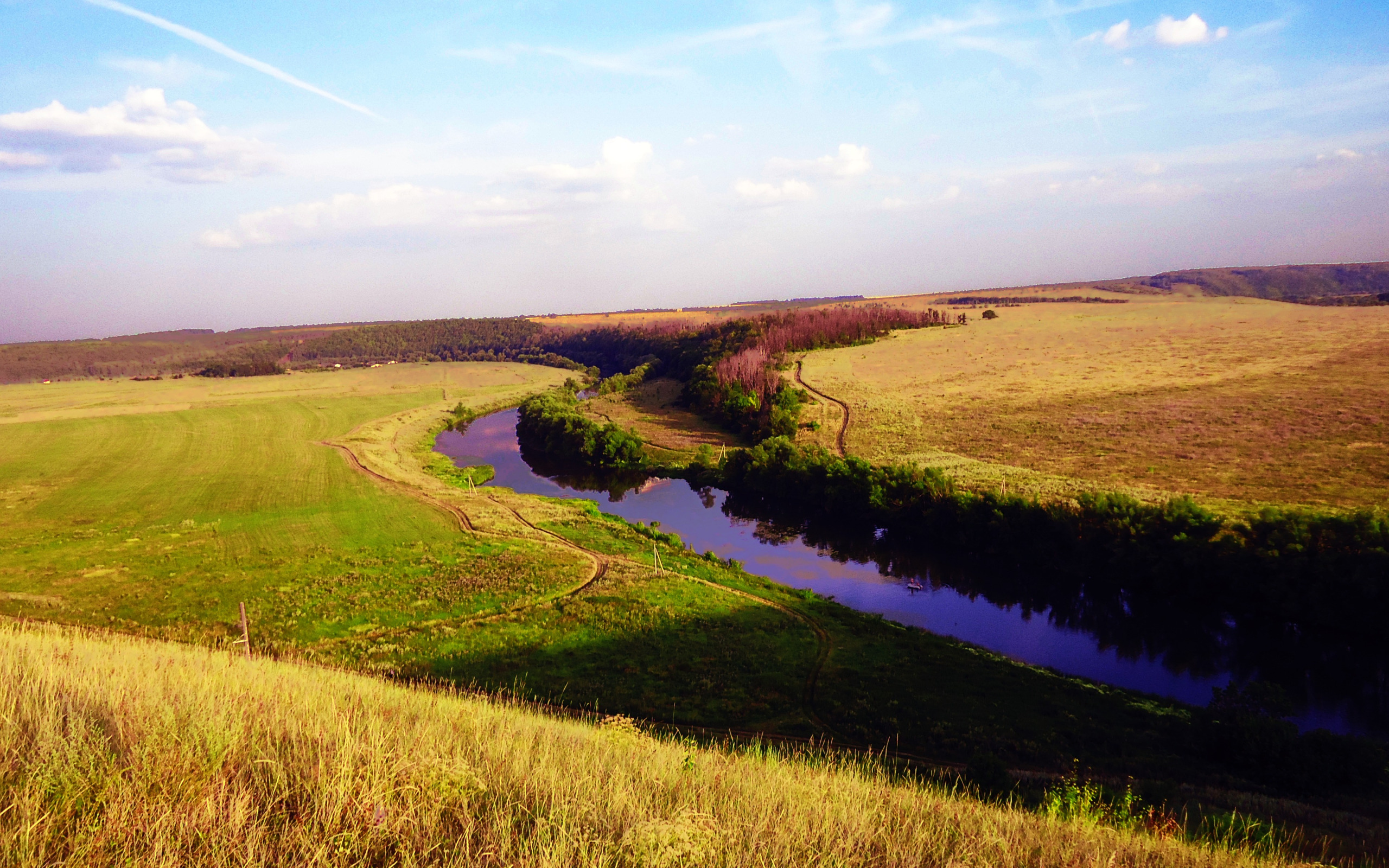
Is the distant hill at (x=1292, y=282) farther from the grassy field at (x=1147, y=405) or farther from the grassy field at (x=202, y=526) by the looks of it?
the grassy field at (x=202, y=526)

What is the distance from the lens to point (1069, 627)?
85.3ft

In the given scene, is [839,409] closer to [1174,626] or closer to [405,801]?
[1174,626]

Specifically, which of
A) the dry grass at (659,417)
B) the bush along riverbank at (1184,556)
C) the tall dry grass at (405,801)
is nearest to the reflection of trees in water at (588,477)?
the dry grass at (659,417)

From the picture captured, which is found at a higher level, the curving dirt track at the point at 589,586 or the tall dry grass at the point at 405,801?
the tall dry grass at the point at 405,801

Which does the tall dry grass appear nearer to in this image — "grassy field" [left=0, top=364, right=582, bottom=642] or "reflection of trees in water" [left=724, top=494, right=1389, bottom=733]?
"grassy field" [left=0, top=364, right=582, bottom=642]

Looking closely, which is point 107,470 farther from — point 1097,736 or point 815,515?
point 1097,736

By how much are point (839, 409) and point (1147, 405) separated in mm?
22499

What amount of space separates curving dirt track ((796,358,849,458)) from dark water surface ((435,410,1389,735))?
11.9 m

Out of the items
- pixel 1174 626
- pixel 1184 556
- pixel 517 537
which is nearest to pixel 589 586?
pixel 517 537

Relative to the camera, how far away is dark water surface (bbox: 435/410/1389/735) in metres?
21.2

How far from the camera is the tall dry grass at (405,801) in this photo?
3389mm

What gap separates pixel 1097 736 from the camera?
55.0ft

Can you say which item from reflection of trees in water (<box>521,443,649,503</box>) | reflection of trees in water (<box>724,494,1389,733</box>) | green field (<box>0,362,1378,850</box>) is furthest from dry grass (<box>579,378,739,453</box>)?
reflection of trees in water (<box>724,494,1389,733</box>)

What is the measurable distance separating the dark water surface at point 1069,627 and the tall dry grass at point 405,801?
2136cm
